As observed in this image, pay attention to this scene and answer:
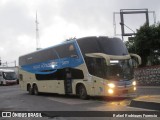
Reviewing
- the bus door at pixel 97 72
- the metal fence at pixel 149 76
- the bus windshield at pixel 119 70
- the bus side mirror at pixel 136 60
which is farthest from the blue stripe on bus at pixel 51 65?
the metal fence at pixel 149 76

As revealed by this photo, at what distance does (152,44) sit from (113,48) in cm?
2260

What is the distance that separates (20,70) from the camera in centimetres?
3225

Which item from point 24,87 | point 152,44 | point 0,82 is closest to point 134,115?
point 24,87

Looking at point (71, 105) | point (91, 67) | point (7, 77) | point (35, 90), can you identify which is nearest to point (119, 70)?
point (91, 67)

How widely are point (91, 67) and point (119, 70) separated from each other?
5.64 feet

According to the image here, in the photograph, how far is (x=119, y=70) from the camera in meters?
20.2

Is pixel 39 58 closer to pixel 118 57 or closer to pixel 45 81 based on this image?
pixel 45 81

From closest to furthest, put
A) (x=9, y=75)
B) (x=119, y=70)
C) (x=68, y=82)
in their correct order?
(x=119, y=70)
(x=68, y=82)
(x=9, y=75)

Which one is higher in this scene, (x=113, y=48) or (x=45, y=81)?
(x=113, y=48)

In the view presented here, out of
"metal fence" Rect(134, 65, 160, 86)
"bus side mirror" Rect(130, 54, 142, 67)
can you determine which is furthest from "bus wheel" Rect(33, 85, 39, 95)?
"metal fence" Rect(134, 65, 160, 86)

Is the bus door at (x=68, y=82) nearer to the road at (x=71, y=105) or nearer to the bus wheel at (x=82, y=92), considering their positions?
the road at (x=71, y=105)

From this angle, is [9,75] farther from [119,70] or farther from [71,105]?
[71,105]

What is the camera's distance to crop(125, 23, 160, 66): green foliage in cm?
4244

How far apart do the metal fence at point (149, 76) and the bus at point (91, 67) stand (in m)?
12.7
